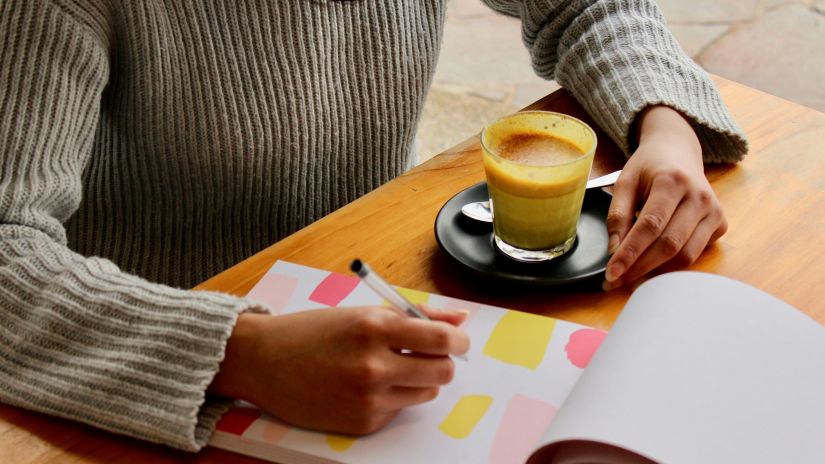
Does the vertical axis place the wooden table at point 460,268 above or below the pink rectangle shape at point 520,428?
below

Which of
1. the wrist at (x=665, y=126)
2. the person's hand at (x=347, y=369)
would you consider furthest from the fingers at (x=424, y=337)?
the wrist at (x=665, y=126)

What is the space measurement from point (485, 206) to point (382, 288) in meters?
0.28

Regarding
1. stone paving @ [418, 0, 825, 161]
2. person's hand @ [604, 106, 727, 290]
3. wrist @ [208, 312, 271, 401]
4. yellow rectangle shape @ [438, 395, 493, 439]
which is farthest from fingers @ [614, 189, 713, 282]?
stone paving @ [418, 0, 825, 161]

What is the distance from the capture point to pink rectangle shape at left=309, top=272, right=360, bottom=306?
72cm

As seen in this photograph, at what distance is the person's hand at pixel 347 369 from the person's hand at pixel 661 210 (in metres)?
0.21

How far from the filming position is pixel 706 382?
54 centimetres

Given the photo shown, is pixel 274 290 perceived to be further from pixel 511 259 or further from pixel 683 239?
pixel 683 239

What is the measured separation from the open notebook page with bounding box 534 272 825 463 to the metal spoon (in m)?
0.23

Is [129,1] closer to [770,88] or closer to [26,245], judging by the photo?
[26,245]

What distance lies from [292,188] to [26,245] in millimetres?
356

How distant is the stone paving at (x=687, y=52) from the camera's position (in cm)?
258

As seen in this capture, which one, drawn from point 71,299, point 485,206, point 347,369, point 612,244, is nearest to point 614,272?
point 612,244

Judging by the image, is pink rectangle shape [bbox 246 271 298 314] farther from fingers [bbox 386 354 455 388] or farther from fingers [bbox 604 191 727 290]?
fingers [bbox 604 191 727 290]

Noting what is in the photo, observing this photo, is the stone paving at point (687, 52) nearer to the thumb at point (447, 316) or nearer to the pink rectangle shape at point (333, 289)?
the pink rectangle shape at point (333, 289)
